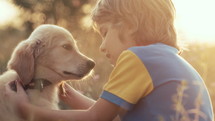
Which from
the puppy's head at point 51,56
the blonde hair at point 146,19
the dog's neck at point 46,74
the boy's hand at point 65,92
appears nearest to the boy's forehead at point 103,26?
the blonde hair at point 146,19

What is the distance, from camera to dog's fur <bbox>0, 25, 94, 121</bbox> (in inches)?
141

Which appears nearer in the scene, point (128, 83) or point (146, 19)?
point (128, 83)

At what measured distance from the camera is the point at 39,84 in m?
3.77

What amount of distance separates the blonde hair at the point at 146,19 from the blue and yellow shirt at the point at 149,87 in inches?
16.0

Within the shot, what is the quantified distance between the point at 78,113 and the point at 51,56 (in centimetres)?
88

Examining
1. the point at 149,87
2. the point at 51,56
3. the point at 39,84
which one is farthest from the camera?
the point at 51,56

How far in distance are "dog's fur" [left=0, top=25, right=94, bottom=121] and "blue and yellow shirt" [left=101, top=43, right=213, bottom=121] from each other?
0.87 m

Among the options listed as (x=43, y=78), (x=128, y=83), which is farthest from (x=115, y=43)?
(x=43, y=78)

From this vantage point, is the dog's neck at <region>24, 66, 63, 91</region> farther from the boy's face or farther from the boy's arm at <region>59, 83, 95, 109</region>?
the boy's face

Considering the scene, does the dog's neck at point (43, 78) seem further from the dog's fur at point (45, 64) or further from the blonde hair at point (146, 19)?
the blonde hair at point (146, 19)

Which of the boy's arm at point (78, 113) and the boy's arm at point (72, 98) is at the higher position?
the boy's arm at point (78, 113)

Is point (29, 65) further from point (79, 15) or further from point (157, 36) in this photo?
point (79, 15)

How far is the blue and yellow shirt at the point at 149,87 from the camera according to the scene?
300 cm

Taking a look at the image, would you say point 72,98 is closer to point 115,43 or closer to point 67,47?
point 67,47
